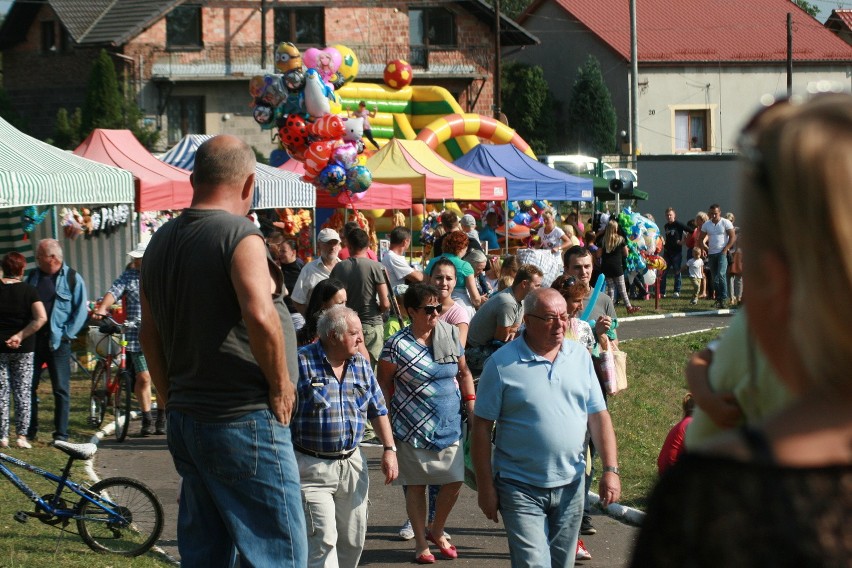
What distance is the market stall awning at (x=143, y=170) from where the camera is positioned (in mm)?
15492

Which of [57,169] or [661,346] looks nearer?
[57,169]

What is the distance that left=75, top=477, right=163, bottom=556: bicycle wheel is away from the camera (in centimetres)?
771

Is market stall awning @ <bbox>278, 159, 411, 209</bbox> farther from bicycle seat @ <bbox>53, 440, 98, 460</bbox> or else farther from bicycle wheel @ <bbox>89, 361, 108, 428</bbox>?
bicycle seat @ <bbox>53, 440, 98, 460</bbox>

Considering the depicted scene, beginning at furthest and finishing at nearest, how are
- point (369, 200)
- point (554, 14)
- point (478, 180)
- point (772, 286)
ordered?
point (554, 14), point (478, 180), point (369, 200), point (772, 286)

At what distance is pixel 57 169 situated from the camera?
1270 cm

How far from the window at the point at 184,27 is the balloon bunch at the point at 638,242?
26.9 metres

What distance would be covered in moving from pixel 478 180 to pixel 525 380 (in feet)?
57.9

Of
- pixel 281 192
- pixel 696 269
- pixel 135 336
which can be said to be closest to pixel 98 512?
pixel 135 336

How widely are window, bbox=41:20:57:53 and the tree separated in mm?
20885

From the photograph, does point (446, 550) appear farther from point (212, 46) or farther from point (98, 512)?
point (212, 46)

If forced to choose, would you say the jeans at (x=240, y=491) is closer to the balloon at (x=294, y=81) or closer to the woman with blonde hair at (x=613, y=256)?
the balloon at (x=294, y=81)

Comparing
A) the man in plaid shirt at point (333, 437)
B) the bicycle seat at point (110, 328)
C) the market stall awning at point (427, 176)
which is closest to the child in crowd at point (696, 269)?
the market stall awning at point (427, 176)

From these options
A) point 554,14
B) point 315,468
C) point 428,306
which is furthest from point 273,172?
point 554,14

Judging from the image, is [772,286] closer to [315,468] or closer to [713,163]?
[315,468]
